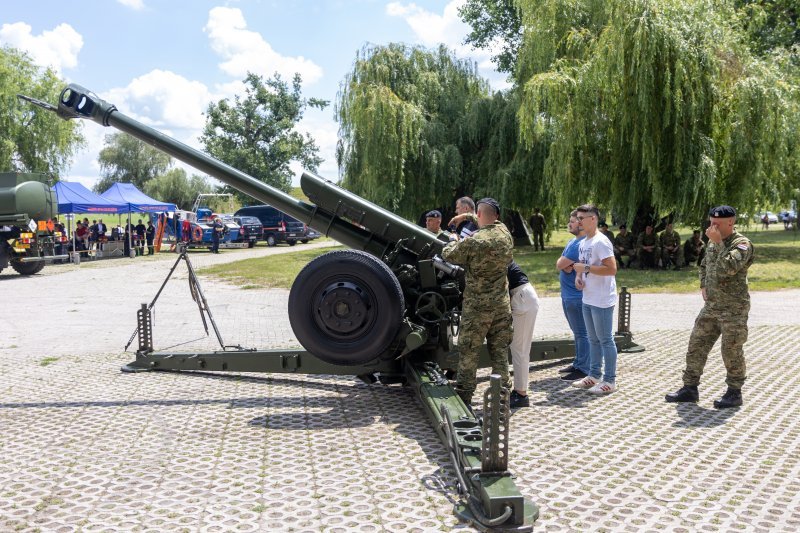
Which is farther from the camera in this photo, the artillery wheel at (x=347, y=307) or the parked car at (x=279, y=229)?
the parked car at (x=279, y=229)

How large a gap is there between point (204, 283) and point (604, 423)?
14.1 m

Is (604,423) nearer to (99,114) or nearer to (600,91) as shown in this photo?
(99,114)

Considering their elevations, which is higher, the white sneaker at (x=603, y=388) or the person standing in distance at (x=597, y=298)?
the person standing in distance at (x=597, y=298)

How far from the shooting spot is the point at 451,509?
413 cm

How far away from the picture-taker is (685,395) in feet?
21.4

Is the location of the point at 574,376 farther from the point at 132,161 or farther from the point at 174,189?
the point at 132,161

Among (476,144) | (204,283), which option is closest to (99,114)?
(204,283)

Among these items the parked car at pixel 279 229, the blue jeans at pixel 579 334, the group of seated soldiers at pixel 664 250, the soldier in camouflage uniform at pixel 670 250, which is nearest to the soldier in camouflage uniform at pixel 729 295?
the blue jeans at pixel 579 334

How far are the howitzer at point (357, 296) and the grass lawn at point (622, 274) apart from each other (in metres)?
8.70

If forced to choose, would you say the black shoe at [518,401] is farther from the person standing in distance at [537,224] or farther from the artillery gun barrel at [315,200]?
the person standing in distance at [537,224]

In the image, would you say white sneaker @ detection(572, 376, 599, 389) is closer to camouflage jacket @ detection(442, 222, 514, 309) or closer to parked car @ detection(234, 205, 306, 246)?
camouflage jacket @ detection(442, 222, 514, 309)

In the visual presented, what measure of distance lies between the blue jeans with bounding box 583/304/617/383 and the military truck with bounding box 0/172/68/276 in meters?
18.2

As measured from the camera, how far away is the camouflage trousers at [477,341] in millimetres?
5809

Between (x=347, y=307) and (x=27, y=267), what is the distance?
59.7 ft
